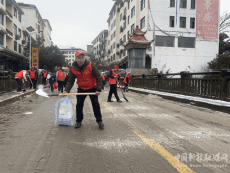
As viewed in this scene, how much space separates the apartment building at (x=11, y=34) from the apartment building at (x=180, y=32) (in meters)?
20.6

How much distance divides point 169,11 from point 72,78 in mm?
31095

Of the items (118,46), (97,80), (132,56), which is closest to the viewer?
(97,80)

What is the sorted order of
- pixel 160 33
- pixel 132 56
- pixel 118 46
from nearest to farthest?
1. pixel 132 56
2. pixel 160 33
3. pixel 118 46

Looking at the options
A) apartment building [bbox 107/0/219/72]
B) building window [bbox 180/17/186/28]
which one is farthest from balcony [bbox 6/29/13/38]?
building window [bbox 180/17/186/28]

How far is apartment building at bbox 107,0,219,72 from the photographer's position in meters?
31.7

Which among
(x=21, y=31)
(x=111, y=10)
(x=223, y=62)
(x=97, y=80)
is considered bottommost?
(x=97, y=80)

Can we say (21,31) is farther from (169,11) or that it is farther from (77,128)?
(77,128)

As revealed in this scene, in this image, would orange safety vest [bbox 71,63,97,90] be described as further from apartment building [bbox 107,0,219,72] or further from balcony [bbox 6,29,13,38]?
balcony [bbox 6,29,13,38]

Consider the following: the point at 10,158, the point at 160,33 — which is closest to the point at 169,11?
the point at 160,33

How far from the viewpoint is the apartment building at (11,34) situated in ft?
96.5

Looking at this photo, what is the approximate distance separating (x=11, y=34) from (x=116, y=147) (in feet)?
117

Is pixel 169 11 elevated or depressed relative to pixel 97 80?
elevated

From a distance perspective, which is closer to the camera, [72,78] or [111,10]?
[72,78]

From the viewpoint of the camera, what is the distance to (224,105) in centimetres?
693
